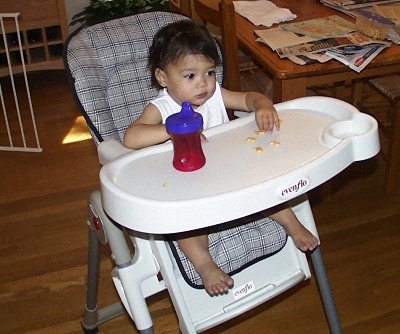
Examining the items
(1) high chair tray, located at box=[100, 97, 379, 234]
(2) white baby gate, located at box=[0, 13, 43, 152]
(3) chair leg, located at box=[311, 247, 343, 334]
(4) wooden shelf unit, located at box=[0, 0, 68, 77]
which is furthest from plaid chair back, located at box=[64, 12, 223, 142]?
(4) wooden shelf unit, located at box=[0, 0, 68, 77]

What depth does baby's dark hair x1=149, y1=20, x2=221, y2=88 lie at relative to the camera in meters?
1.41

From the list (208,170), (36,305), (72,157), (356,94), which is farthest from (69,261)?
(356,94)

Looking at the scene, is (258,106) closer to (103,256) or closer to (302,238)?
(302,238)

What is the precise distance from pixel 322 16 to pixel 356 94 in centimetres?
70

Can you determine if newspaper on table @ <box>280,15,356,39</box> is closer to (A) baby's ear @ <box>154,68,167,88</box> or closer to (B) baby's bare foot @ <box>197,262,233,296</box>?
(A) baby's ear @ <box>154,68,167,88</box>

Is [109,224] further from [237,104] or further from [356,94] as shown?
[356,94]

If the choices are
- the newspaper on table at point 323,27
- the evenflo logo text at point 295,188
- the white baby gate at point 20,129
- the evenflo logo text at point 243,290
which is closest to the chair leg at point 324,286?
the evenflo logo text at point 243,290

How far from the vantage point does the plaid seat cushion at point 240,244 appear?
1.41 metres

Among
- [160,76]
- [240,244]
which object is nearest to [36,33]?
[160,76]

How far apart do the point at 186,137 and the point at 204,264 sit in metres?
0.33

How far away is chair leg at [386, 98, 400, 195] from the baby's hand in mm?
1074

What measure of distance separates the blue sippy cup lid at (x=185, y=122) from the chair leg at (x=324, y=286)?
513 millimetres

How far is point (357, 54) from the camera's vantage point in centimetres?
189

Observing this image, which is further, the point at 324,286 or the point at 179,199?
the point at 324,286
